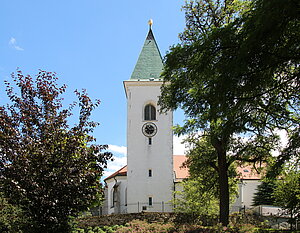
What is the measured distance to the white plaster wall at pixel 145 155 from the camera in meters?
32.4

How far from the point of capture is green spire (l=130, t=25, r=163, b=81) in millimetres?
34969

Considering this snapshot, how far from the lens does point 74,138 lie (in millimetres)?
11008

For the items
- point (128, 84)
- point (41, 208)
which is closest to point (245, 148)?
point (41, 208)

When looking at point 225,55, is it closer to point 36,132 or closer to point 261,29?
point 261,29

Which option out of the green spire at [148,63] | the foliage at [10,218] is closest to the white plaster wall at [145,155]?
the green spire at [148,63]

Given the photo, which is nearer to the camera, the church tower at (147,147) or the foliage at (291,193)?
the foliage at (291,193)

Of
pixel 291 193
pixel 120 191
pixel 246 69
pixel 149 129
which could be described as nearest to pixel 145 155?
pixel 149 129

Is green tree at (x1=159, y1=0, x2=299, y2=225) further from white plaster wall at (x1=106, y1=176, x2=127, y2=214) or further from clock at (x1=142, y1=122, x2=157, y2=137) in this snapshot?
white plaster wall at (x1=106, y1=176, x2=127, y2=214)

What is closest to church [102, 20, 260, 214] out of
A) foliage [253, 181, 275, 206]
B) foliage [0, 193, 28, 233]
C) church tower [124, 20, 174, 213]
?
church tower [124, 20, 174, 213]

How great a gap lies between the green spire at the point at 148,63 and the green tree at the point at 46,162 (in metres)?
22.8

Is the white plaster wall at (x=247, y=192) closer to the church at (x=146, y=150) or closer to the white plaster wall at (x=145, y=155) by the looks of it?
the church at (x=146, y=150)

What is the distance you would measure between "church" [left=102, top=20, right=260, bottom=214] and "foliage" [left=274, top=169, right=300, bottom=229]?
15800mm

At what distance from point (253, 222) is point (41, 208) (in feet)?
53.2

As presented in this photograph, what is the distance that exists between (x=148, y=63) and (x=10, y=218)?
2504 centimetres
